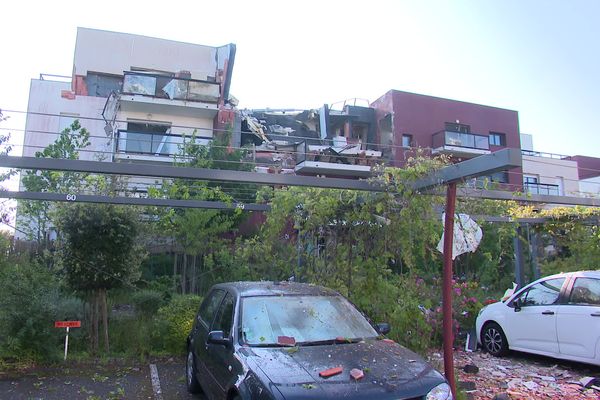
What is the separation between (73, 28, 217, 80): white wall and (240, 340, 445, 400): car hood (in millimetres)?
28329

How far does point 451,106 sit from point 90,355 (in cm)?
3253

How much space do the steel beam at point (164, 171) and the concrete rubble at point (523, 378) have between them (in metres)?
2.82

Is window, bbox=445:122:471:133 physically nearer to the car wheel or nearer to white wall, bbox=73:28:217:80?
white wall, bbox=73:28:217:80

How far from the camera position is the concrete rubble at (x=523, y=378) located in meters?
6.20

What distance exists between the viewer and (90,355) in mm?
8258

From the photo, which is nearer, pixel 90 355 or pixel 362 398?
pixel 362 398

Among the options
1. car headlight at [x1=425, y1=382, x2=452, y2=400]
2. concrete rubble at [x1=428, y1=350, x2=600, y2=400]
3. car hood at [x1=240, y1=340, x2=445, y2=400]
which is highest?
car hood at [x1=240, y1=340, x2=445, y2=400]

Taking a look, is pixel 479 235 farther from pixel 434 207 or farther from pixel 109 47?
pixel 109 47

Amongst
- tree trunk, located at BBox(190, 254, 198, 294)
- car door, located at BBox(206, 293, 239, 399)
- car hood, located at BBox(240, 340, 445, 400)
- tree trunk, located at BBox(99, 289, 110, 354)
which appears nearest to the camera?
car hood, located at BBox(240, 340, 445, 400)

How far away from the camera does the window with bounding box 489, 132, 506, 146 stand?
120ft

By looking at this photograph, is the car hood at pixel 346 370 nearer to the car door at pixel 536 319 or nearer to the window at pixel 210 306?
the window at pixel 210 306

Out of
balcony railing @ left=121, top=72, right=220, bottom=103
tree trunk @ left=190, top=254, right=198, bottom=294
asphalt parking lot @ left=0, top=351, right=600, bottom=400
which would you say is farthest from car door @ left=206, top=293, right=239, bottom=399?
balcony railing @ left=121, top=72, right=220, bottom=103

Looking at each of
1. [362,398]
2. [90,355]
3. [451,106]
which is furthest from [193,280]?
[451,106]

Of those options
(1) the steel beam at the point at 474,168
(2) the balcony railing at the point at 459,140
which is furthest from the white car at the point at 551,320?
(2) the balcony railing at the point at 459,140
